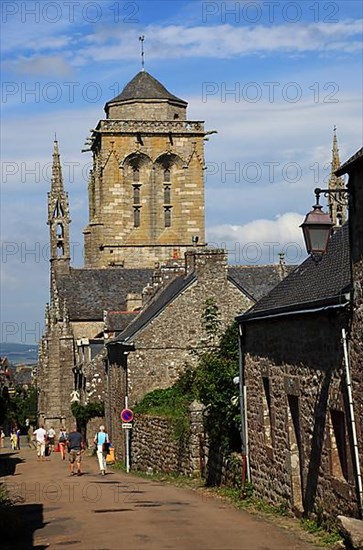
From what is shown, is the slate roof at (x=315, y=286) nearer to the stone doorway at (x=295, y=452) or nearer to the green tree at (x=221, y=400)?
the stone doorway at (x=295, y=452)

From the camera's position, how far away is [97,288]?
181 feet

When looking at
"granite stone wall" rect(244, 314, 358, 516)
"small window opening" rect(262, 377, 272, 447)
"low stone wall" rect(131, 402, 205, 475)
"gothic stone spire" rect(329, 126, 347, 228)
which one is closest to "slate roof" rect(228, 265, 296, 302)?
"gothic stone spire" rect(329, 126, 347, 228)

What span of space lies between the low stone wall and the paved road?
1141mm

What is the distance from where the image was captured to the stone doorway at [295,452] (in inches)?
582

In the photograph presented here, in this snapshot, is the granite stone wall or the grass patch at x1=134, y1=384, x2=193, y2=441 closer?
the granite stone wall

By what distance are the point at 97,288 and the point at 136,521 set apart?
135 feet

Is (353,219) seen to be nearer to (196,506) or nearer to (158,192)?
(196,506)

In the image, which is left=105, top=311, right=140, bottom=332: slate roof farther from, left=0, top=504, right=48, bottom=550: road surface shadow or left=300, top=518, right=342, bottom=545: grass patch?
left=300, top=518, right=342, bottom=545: grass patch

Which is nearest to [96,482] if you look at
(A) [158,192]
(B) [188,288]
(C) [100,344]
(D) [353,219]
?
(B) [188,288]

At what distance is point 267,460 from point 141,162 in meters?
48.2

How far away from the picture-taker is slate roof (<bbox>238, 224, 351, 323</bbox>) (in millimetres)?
13297

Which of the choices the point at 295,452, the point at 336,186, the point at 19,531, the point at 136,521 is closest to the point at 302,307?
the point at 295,452

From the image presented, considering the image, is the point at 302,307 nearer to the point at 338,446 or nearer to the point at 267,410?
the point at 338,446

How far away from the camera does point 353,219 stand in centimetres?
1221
